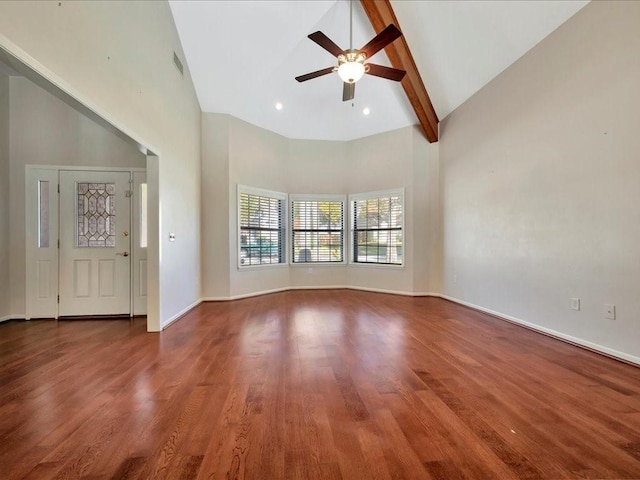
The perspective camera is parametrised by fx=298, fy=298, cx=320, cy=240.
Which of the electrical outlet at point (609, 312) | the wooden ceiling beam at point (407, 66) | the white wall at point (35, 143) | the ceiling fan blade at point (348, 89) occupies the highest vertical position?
the wooden ceiling beam at point (407, 66)

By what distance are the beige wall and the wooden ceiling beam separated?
0.36 meters

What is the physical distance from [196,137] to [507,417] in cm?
538

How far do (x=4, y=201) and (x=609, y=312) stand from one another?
723cm

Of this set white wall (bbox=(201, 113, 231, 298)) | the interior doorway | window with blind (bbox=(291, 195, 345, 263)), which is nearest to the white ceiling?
white wall (bbox=(201, 113, 231, 298))

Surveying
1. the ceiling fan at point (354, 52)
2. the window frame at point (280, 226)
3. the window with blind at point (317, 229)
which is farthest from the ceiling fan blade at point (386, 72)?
the window with blind at point (317, 229)

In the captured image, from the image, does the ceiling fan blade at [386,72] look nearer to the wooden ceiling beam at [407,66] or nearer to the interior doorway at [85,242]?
the wooden ceiling beam at [407,66]

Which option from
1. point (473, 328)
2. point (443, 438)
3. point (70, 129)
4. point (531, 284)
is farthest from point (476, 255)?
point (70, 129)

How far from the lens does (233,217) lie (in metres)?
5.51

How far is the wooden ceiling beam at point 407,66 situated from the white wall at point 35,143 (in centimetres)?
393

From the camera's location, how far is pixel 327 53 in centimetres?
493

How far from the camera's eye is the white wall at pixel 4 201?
399 centimetres

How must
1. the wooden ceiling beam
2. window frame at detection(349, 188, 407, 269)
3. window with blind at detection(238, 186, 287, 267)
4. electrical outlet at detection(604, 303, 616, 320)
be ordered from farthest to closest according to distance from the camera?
window frame at detection(349, 188, 407, 269) → window with blind at detection(238, 186, 287, 267) → the wooden ceiling beam → electrical outlet at detection(604, 303, 616, 320)

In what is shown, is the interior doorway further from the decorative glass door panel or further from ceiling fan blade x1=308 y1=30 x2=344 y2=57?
ceiling fan blade x1=308 y1=30 x2=344 y2=57

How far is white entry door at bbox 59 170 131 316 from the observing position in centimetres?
419
